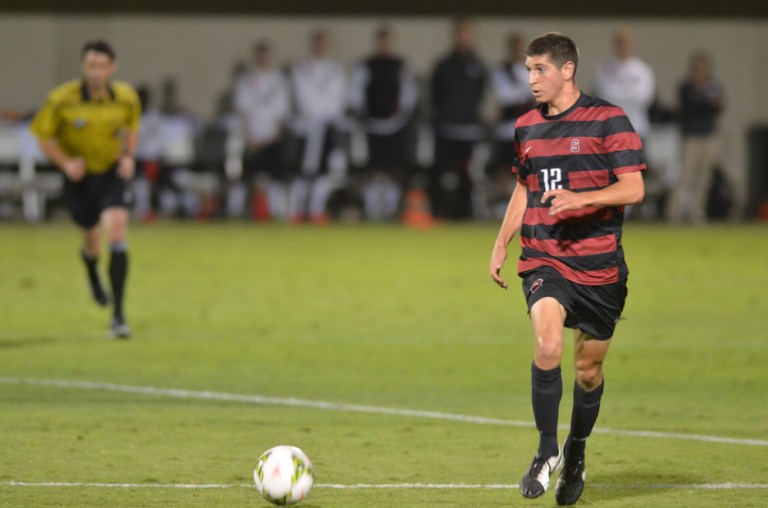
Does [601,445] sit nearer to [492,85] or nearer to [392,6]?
[492,85]

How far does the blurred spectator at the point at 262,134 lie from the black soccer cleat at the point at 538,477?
1876 centimetres

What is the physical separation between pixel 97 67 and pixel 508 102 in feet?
43.9

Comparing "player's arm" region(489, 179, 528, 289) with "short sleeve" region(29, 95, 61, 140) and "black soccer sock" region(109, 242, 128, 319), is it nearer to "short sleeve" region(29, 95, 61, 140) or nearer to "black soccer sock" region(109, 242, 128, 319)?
"black soccer sock" region(109, 242, 128, 319)

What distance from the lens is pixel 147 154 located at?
82.3 feet

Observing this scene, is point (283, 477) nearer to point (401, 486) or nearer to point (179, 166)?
point (401, 486)

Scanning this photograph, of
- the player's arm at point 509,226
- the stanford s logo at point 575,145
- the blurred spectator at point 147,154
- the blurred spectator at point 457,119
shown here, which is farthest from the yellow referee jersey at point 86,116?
the blurred spectator at point 147,154

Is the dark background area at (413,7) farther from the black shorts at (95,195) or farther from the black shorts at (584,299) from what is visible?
the black shorts at (584,299)

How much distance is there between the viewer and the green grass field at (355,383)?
23.0ft

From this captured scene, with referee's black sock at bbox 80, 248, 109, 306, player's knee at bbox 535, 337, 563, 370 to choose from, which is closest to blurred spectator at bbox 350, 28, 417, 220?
referee's black sock at bbox 80, 248, 109, 306

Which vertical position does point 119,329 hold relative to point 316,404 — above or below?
below

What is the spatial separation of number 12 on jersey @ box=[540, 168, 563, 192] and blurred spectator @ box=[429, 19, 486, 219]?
17.3 m

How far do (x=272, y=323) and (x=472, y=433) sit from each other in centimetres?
540

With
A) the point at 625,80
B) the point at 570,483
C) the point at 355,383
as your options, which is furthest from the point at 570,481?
the point at 625,80

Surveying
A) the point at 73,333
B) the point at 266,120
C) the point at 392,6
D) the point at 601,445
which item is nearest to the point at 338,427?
the point at 601,445
